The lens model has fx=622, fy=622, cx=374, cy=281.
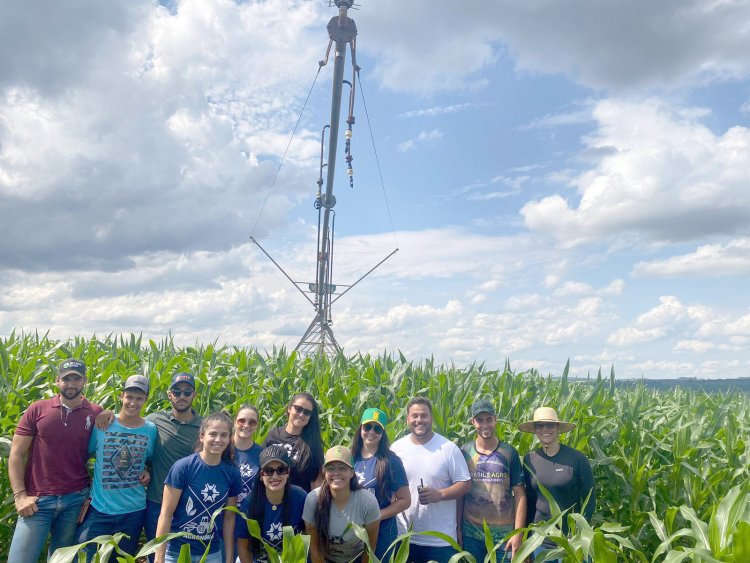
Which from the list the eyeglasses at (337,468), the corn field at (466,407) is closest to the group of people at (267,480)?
the eyeglasses at (337,468)

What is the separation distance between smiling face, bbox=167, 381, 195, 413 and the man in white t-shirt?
6.01 ft

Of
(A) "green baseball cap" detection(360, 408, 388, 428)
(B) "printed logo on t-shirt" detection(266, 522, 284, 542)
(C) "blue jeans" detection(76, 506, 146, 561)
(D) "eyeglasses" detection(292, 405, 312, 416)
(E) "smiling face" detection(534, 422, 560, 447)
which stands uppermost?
(D) "eyeglasses" detection(292, 405, 312, 416)

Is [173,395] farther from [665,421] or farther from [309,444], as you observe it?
[665,421]

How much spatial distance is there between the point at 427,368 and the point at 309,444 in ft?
14.6

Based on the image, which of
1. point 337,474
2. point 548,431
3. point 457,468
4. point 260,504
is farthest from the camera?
point 548,431

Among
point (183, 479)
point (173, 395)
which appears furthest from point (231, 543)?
point (173, 395)

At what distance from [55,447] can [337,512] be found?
8.60 feet

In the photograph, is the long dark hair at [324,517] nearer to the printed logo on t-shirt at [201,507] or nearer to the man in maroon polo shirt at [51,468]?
the printed logo on t-shirt at [201,507]

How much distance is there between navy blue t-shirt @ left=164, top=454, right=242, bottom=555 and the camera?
4.26 metres

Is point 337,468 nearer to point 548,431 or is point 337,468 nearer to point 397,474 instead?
point 397,474

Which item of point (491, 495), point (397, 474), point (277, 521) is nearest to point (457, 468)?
point (491, 495)

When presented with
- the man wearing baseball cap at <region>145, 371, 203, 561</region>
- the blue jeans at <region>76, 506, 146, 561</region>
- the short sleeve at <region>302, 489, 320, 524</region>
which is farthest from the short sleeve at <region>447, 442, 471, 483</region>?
the blue jeans at <region>76, 506, 146, 561</region>

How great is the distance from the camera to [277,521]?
4.20 metres

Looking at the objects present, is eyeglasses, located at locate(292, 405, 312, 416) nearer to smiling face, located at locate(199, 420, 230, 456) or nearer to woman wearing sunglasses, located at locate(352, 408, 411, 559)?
woman wearing sunglasses, located at locate(352, 408, 411, 559)
